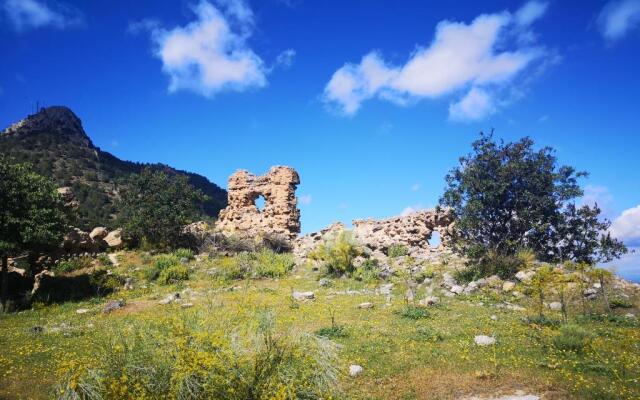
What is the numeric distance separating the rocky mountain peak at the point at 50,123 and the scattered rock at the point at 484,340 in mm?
75174

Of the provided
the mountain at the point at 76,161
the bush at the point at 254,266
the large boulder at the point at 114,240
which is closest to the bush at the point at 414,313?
the bush at the point at 254,266

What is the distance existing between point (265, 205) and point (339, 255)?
45.4 feet

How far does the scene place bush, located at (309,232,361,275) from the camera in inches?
842

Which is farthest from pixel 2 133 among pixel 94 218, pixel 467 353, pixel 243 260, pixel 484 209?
pixel 467 353

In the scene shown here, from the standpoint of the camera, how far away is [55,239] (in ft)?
55.6

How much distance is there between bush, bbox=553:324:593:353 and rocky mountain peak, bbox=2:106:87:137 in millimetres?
76739

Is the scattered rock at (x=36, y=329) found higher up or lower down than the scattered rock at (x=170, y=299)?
lower down

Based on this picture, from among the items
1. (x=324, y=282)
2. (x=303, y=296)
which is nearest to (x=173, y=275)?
(x=324, y=282)

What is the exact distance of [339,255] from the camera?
21391mm

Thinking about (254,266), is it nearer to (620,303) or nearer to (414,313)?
(414,313)

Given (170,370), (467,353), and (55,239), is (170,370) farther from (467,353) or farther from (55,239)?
(55,239)

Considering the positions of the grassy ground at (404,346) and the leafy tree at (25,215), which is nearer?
the grassy ground at (404,346)

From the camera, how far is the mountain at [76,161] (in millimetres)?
A: 49469

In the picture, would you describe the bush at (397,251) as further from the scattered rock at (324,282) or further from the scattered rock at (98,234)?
the scattered rock at (98,234)
